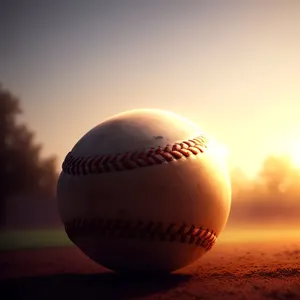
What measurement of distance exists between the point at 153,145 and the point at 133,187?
611 mm

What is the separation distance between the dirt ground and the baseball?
0.32 meters

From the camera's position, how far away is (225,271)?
283 inches

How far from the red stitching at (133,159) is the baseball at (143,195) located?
12 millimetres

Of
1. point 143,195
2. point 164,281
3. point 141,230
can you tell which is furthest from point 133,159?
point 164,281

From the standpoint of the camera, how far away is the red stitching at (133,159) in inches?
207

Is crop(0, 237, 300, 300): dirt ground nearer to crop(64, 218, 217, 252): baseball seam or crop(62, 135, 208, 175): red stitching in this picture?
crop(64, 218, 217, 252): baseball seam

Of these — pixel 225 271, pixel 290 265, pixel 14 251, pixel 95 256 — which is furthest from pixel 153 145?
pixel 14 251

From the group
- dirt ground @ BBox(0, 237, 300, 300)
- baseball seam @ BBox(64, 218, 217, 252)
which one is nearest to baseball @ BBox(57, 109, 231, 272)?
baseball seam @ BBox(64, 218, 217, 252)

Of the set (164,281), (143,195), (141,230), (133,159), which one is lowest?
(164,281)

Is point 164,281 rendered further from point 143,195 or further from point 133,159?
point 133,159

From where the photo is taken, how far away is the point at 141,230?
5.18 meters

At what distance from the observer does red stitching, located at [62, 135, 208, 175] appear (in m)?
5.25

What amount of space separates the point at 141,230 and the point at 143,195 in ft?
1.41

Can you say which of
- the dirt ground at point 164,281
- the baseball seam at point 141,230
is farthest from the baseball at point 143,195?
the dirt ground at point 164,281
